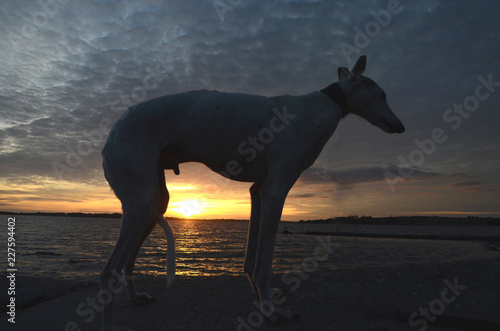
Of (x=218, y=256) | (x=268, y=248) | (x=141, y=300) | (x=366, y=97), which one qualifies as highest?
(x=366, y=97)

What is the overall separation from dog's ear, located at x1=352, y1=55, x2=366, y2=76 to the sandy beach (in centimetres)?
311

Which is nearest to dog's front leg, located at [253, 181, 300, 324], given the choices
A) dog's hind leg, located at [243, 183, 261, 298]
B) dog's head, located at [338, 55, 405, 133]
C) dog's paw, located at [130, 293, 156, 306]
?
dog's hind leg, located at [243, 183, 261, 298]

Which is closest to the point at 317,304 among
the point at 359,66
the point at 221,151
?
the point at 221,151

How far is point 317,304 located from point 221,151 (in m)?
2.43

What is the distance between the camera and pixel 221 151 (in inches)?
145

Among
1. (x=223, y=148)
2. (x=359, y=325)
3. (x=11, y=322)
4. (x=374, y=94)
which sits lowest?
(x=11, y=322)

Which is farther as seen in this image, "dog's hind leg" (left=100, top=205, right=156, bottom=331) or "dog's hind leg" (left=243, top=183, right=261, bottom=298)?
"dog's hind leg" (left=243, top=183, right=261, bottom=298)

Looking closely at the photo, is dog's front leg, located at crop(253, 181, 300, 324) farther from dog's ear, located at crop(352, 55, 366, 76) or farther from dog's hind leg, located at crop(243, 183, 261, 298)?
dog's ear, located at crop(352, 55, 366, 76)

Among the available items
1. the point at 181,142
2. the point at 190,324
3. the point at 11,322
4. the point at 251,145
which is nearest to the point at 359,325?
the point at 190,324

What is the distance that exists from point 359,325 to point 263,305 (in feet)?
3.48

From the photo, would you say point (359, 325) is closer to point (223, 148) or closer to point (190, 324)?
point (190, 324)

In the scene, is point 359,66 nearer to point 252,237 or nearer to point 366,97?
point 366,97

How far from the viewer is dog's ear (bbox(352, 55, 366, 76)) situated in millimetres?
4242

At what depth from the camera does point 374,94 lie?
4.29 m
